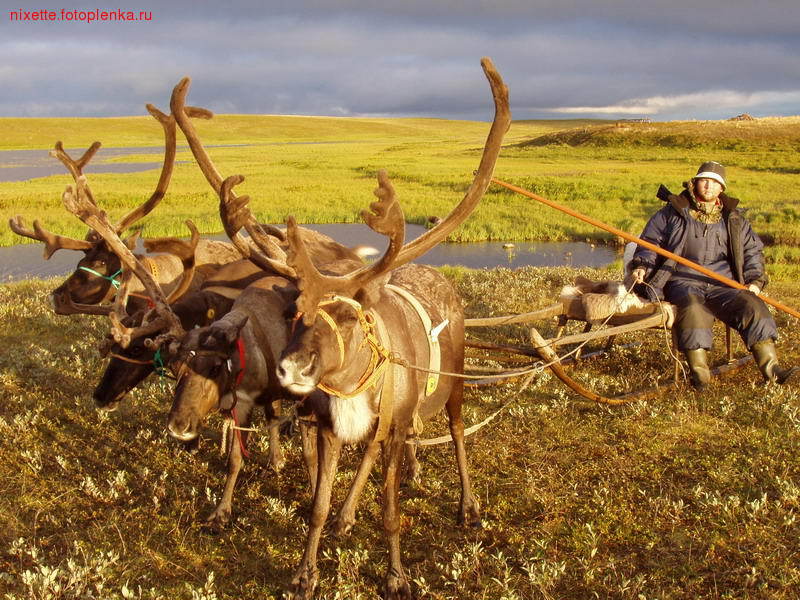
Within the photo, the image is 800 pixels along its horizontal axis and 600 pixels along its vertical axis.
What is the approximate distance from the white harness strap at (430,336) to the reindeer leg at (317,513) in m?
0.91

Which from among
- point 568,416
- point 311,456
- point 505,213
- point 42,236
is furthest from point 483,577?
point 505,213

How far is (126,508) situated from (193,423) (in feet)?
6.23

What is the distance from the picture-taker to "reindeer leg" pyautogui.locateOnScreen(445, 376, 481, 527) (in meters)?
5.56

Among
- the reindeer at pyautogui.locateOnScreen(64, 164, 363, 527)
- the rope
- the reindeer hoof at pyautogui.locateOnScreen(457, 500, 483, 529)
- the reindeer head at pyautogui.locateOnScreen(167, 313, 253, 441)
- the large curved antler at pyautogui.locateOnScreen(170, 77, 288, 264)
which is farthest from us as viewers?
the reindeer hoof at pyautogui.locateOnScreen(457, 500, 483, 529)

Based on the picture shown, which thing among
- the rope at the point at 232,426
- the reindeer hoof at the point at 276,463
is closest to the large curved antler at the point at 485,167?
the rope at the point at 232,426

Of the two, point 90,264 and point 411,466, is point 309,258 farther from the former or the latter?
point 90,264

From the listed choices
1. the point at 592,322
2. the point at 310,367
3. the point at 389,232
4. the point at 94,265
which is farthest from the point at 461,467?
the point at 94,265

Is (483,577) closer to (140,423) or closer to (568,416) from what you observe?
(568,416)

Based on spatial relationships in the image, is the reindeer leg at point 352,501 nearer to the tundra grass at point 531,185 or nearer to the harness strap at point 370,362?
the harness strap at point 370,362

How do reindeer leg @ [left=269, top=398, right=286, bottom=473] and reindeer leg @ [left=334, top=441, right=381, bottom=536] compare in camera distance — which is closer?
reindeer leg @ [left=334, top=441, right=381, bottom=536]

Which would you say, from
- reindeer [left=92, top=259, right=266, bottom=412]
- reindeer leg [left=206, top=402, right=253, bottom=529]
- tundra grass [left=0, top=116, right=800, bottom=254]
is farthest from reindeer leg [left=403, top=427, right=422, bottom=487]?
tundra grass [left=0, top=116, right=800, bottom=254]

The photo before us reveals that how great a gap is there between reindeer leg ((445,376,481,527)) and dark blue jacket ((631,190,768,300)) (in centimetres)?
320

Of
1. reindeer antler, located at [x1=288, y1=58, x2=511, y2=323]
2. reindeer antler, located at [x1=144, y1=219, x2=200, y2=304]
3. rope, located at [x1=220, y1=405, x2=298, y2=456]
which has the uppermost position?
reindeer antler, located at [x1=288, y1=58, x2=511, y2=323]

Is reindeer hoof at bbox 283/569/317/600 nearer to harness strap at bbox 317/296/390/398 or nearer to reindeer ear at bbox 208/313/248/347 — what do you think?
harness strap at bbox 317/296/390/398
